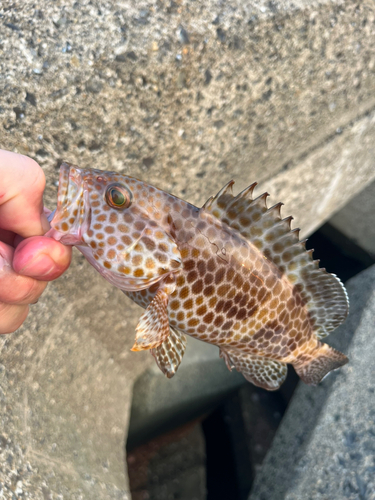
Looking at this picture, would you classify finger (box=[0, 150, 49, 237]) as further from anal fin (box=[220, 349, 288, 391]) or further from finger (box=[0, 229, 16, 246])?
anal fin (box=[220, 349, 288, 391])

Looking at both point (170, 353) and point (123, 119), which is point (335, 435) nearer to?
point (170, 353)

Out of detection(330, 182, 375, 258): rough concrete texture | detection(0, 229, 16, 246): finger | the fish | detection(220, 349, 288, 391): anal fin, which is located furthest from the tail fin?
detection(330, 182, 375, 258): rough concrete texture

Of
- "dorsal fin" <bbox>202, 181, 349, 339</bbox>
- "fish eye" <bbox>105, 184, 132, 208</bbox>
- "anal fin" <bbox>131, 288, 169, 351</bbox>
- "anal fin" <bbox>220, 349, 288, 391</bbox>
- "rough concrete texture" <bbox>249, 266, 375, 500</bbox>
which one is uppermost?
"dorsal fin" <bbox>202, 181, 349, 339</bbox>

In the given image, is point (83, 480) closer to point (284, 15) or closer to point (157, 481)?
point (157, 481)

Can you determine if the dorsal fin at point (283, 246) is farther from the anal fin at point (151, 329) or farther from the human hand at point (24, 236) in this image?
the human hand at point (24, 236)

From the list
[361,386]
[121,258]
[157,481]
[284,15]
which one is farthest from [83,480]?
[284,15]

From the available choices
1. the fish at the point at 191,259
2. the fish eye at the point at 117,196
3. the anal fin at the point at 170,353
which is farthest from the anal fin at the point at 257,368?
the fish eye at the point at 117,196

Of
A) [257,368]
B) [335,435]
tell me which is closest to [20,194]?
[257,368]
